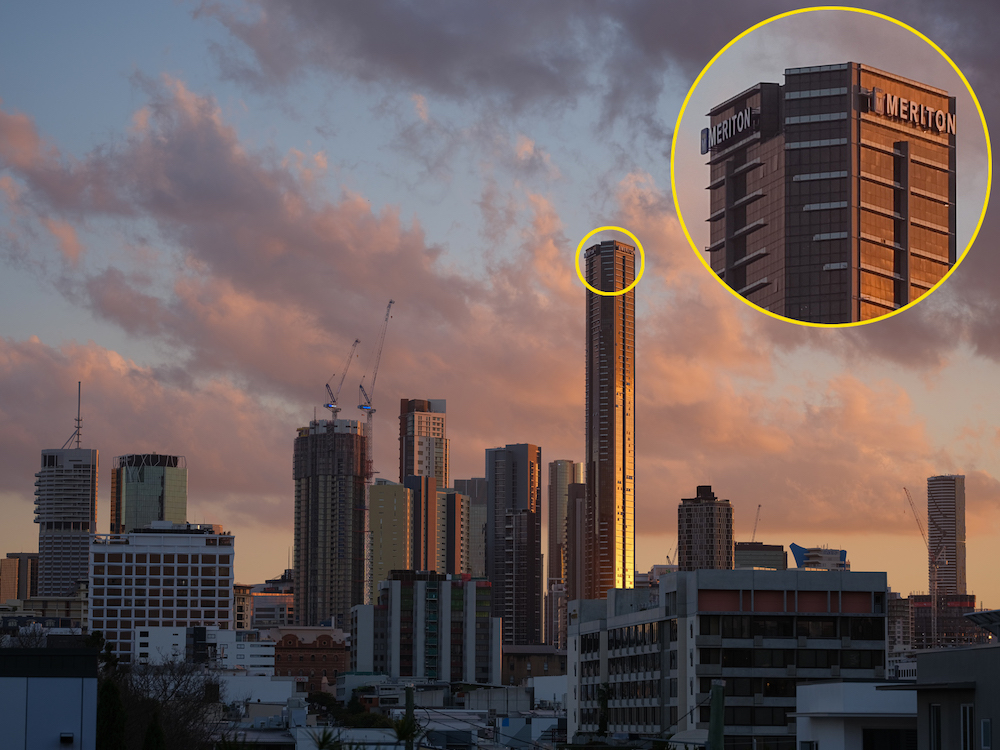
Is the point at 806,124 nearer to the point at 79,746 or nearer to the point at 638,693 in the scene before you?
the point at 79,746

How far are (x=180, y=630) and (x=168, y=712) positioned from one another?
433 feet

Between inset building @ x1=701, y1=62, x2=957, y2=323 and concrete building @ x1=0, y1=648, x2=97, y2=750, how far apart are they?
23448 millimetres

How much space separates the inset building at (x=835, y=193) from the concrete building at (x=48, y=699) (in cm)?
2345

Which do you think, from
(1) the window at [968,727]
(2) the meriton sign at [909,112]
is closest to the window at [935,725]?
(1) the window at [968,727]

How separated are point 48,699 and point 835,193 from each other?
29.1 m

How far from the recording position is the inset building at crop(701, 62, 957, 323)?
43719mm

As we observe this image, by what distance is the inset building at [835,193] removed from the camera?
143 ft

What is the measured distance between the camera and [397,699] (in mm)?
147750

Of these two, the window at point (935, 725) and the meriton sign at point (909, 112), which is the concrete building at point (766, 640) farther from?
the window at point (935, 725)

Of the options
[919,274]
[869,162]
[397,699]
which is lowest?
[397,699]

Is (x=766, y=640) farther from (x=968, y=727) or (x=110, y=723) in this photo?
(x=110, y=723)

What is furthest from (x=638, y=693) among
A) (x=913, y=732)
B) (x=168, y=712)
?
(x=913, y=732)

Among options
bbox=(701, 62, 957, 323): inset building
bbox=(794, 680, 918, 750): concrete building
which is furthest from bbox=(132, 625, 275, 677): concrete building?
bbox=(701, 62, 957, 323): inset building

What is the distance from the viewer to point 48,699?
1495 inches
